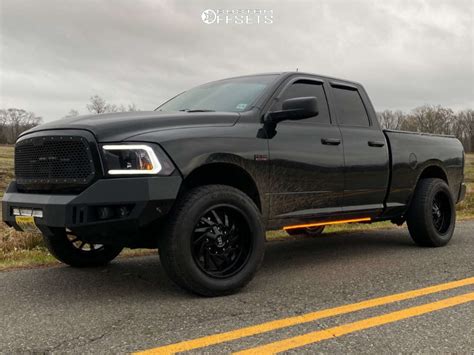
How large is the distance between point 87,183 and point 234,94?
1861 mm

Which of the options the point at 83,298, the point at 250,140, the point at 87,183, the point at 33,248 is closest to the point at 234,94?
the point at 250,140

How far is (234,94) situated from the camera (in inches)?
189

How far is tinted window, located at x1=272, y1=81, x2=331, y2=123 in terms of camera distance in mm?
4875

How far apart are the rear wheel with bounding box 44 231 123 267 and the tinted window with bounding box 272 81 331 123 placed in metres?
2.27

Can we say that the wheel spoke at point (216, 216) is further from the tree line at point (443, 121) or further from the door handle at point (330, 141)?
the tree line at point (443, 121)

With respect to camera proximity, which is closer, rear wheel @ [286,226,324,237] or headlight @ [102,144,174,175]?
headlight @ [102,144,174,175]

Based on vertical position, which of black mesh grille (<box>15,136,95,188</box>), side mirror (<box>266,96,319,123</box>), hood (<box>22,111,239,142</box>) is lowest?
black mesh grille (<box>15,136,95,188</box>)

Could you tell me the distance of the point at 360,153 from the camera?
17.3 ft

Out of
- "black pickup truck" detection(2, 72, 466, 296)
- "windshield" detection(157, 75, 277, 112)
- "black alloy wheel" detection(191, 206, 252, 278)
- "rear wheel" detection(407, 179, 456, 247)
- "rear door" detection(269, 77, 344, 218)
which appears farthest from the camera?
"rear wheel" detection(407, 179, 456, 247)

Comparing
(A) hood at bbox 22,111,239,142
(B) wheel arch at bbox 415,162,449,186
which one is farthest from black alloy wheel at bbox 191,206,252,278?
(B) wheel arch at bbox 415,162,449,186

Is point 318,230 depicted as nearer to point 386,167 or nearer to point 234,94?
point 386,167

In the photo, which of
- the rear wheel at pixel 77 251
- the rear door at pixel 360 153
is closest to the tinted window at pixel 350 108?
the rear door at pixel 360 153

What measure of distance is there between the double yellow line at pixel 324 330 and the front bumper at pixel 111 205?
1.01 m

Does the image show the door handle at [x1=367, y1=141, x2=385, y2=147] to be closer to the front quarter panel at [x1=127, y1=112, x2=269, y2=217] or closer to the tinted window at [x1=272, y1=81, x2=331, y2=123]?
the tinted window at [x1=272, y1=81, x2=331, y2=123]
